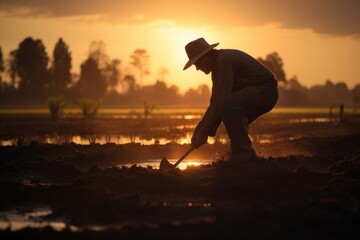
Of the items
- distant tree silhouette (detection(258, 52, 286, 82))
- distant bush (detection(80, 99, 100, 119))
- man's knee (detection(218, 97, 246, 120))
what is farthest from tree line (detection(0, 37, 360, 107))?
man's knee (detection(218, 97, 246, 120))

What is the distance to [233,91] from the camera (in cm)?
835

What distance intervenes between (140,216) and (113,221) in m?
0.24

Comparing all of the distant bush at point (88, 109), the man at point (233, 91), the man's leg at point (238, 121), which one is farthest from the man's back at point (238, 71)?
the distant bush at point (88, 109)

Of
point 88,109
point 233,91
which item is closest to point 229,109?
point 233,91

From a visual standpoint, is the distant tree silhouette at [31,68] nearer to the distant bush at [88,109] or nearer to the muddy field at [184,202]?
the distant bush at [88,109]

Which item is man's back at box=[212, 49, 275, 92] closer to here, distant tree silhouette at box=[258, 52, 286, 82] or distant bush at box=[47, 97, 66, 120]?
distant bush at box=[47, 97, 66, 120]

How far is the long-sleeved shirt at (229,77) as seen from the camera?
797 centimetres

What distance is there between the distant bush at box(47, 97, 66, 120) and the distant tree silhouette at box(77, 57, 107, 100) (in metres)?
44.4

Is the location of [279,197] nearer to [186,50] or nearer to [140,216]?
[140,216]

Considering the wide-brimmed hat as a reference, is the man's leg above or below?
below

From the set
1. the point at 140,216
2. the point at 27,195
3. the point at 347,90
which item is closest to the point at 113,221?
the point at 140,216

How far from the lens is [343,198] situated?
227 inches

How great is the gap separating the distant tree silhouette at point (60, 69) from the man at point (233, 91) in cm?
6545

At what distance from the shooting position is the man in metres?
7.81
